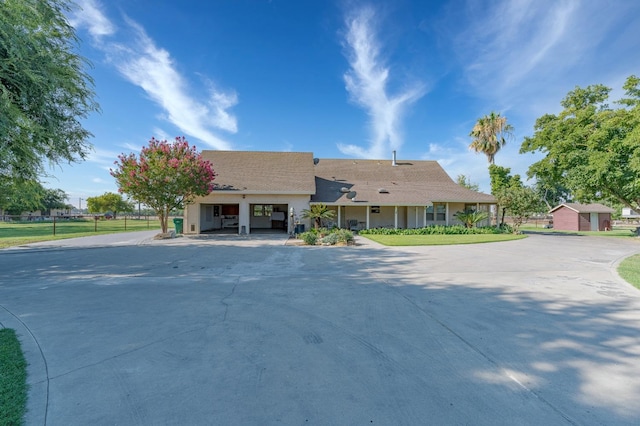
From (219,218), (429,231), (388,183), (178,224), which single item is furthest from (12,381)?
(388,183)

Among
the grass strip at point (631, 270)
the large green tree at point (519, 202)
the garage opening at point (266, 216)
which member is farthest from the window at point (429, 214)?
the grass strip at point (631, 270)

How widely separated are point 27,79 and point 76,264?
17.8ft

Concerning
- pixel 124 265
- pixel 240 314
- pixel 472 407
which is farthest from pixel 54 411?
pixel 124 265

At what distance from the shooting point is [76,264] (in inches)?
355

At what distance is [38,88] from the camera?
6.72m

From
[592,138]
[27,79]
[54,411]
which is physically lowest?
[54,411]

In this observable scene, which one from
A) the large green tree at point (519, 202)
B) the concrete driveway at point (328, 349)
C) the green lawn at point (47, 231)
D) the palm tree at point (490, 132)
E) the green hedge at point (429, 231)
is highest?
the palm tree at point (490, 132)

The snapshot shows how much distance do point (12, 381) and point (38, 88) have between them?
715 centimetres

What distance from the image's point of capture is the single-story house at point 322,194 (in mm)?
19531

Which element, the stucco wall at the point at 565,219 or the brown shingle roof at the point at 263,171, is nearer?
the brown shingle roof at the point at 263,171

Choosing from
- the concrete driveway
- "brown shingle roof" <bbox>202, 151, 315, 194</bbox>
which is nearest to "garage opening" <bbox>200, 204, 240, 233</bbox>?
"brown shingle roof" <bbox>202, 151, 315, 194</bbox>

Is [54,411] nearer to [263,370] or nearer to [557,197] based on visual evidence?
[263,370]

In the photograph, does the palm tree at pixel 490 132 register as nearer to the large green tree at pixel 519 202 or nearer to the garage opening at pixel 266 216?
the large green tree at pixel 519 202

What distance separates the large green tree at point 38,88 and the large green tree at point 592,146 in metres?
25.7
